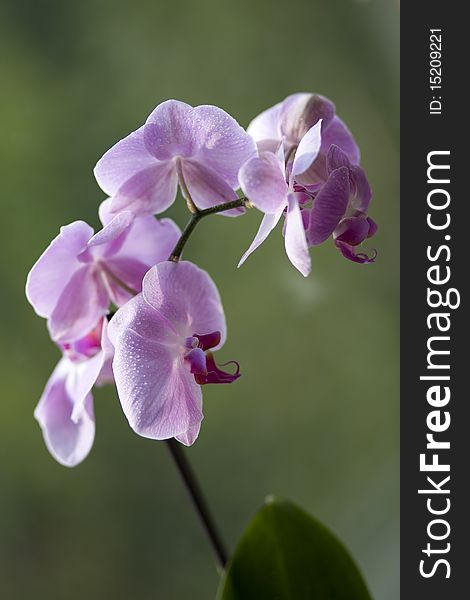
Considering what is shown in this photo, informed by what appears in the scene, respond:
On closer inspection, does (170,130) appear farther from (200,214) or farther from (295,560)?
(295,560)

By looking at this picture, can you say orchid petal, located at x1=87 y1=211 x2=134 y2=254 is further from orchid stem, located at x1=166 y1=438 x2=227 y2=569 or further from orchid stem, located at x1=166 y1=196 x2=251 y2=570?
orchid stem, located at x1=166 y1=438 x2=227 y2=569

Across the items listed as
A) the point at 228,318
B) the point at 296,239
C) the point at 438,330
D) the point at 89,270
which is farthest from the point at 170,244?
the point at 228,318

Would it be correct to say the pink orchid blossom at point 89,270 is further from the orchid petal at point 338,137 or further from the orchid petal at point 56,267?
the orchid petal at point 338,137

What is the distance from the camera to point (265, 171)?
47 cm

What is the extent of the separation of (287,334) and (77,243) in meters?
1.01

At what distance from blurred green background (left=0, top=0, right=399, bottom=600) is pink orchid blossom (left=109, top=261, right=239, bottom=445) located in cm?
91

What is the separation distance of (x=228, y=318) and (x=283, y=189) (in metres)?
1.01

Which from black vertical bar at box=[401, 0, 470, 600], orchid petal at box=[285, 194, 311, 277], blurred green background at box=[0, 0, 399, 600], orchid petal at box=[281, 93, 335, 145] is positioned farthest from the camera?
blurred green background at box=[0, 0, 399, 600]

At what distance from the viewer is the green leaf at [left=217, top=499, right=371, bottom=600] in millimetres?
579

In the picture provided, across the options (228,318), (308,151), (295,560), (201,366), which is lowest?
(295,560)

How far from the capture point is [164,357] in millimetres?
491

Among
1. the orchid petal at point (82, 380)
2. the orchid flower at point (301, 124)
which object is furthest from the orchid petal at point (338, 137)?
the orchid petal at point (82, 380)

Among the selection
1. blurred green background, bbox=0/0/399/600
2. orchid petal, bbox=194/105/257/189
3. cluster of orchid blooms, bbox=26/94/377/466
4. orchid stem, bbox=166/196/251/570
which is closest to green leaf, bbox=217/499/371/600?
orchid stem, bbox=166/196/251/570

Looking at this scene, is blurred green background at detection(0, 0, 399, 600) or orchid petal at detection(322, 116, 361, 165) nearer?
orchid petal at detection(322, 116, 361, 165)
